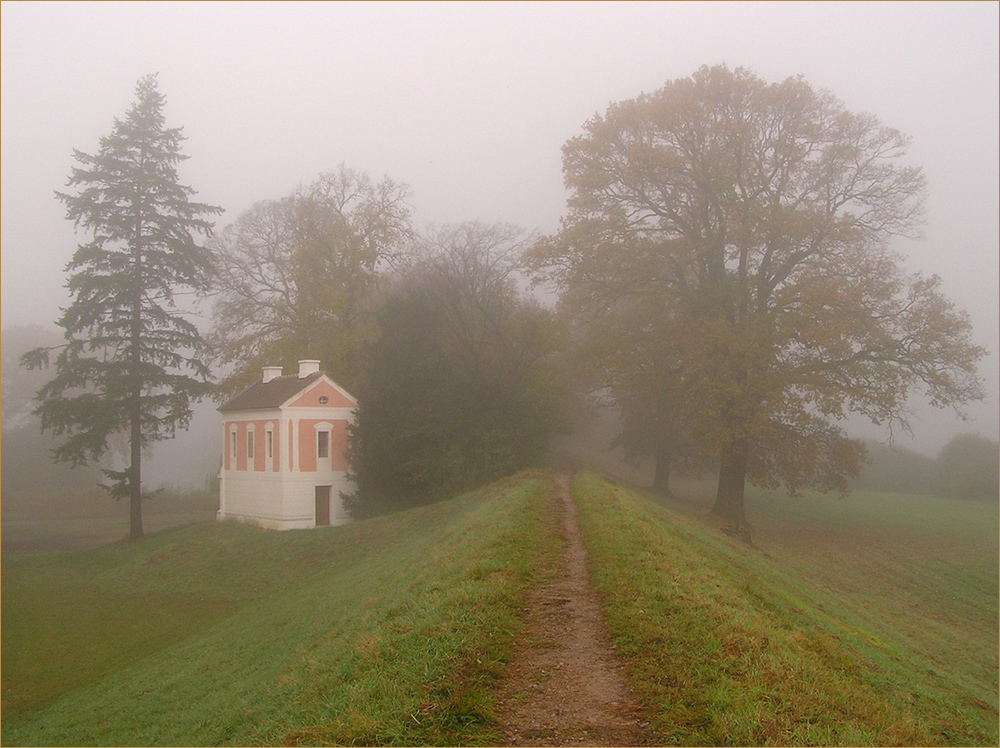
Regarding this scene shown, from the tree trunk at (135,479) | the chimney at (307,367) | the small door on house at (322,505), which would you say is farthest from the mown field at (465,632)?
the chimney at (307,367)

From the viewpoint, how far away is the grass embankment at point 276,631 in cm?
683

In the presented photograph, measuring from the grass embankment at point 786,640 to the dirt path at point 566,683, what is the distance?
0.84ft

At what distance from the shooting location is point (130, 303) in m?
31.8

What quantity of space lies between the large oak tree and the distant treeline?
18398 millimetres

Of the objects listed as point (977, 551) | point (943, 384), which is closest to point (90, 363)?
point (943, 384)

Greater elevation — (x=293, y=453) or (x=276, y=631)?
(x=293, y=453)

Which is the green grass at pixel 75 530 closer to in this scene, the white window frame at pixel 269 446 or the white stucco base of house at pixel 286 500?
the white stucco base of house at pixel 286 500

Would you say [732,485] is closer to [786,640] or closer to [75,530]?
[786,640]

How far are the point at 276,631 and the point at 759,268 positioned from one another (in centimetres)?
2361

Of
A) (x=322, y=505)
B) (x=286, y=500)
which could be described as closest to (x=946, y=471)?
(x=322, y=505)

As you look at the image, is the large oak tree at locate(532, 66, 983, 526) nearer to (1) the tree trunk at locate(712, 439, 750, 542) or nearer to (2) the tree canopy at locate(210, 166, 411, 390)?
(1) the tree trunk at locate(712, 439, 750, 542)

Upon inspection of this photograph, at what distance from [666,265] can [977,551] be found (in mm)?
16972

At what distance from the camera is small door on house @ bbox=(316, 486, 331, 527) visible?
108 feet

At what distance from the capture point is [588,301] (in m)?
30.3
